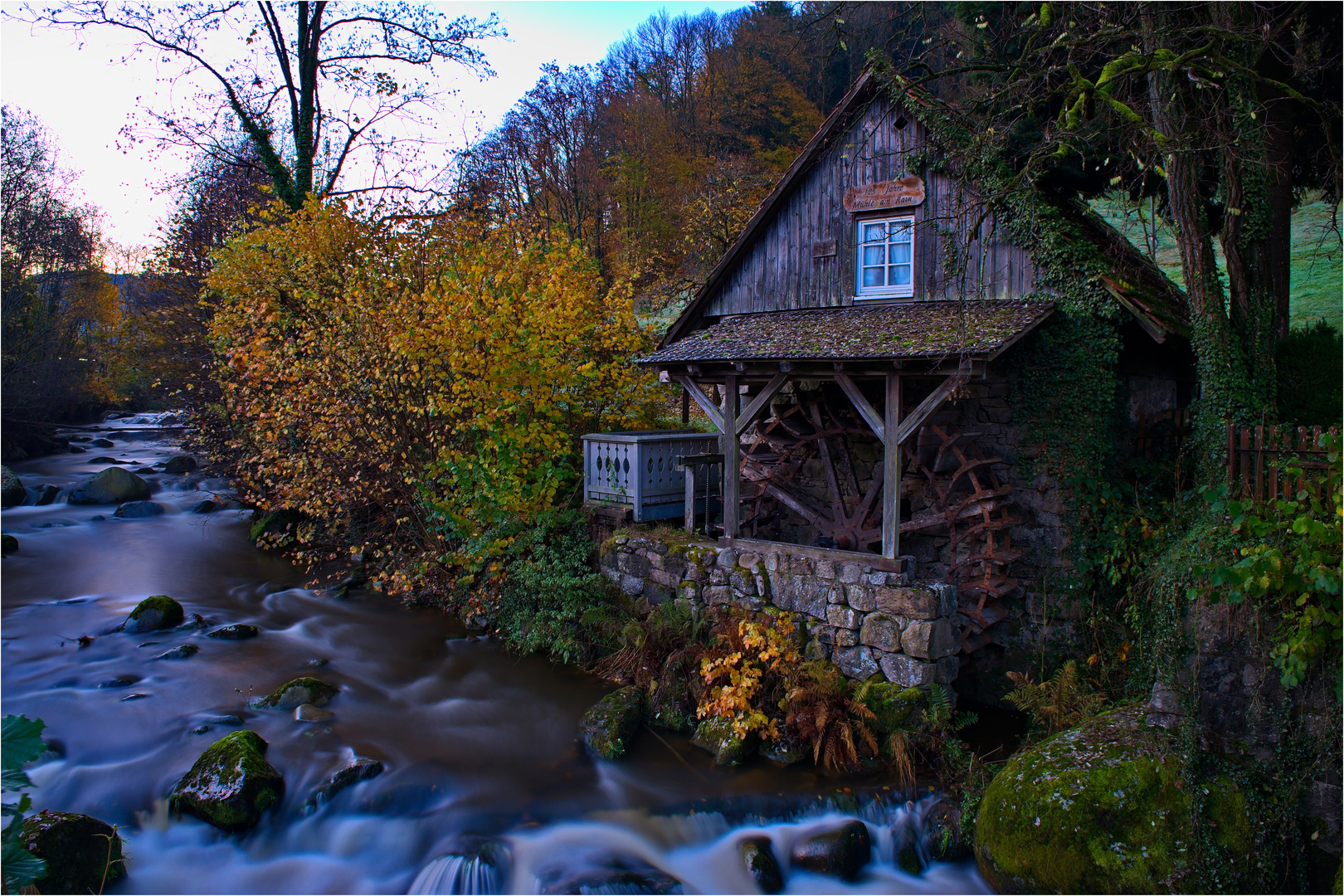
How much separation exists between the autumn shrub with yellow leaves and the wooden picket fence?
23.5ft

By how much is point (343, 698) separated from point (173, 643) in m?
2.85

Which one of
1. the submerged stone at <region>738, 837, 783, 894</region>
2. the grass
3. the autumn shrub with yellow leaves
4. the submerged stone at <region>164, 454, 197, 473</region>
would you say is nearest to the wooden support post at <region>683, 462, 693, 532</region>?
the autumn shrub with yellow leaves

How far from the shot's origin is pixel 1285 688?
5246 mm

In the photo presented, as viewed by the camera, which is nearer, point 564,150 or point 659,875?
point 659,875

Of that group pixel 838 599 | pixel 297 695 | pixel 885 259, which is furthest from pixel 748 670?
pixel 885 259

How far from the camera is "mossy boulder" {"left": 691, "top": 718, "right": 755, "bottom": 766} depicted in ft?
24.0

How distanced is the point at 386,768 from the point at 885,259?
792 centimetres

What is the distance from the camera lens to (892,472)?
8.13m

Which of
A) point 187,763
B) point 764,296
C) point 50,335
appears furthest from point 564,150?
point 187,763

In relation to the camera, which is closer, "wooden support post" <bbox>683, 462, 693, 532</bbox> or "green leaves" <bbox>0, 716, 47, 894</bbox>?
"green leaves" <bbox>0, 716, 47, 894</bbox>

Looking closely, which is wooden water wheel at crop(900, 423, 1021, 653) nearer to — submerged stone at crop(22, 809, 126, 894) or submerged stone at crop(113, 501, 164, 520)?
submerged stone at crop(22, 809, 126, 894)

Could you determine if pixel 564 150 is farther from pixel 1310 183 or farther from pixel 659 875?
pixel 659 875

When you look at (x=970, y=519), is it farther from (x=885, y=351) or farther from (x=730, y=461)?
(x=730, y=461)

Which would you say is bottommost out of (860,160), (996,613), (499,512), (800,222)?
(996,613)
